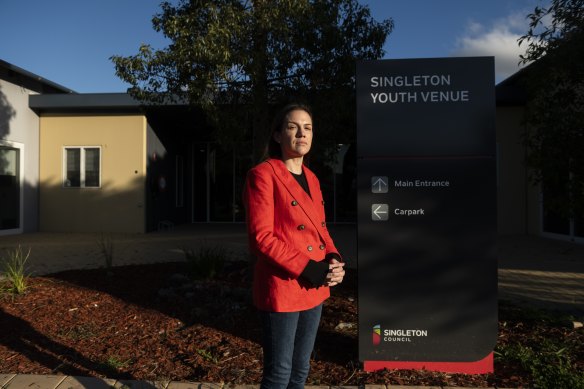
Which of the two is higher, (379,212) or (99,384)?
(379,212)

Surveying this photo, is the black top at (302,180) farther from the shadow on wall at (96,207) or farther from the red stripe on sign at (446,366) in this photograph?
the shadow on wall at (96,207)

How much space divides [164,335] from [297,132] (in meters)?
2.85

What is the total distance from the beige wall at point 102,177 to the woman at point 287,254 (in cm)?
1233

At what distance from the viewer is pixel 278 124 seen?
223 centimetres

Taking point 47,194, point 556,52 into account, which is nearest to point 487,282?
point 556,52

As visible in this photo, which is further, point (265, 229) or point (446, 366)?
point (446, 366)

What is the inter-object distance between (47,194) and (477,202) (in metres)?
13.9

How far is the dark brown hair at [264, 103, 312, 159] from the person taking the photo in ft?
7.13

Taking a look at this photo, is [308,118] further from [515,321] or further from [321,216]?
[515,321]

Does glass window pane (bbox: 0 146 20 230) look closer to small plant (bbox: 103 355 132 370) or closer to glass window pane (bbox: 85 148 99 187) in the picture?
glass window pane (bbox: 85 148 99 187)

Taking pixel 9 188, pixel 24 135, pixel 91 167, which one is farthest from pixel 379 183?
pixel 24 135

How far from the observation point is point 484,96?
10.7ft

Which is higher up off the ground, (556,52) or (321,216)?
(556,52)

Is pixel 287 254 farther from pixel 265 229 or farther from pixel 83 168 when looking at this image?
pixel 83 168
